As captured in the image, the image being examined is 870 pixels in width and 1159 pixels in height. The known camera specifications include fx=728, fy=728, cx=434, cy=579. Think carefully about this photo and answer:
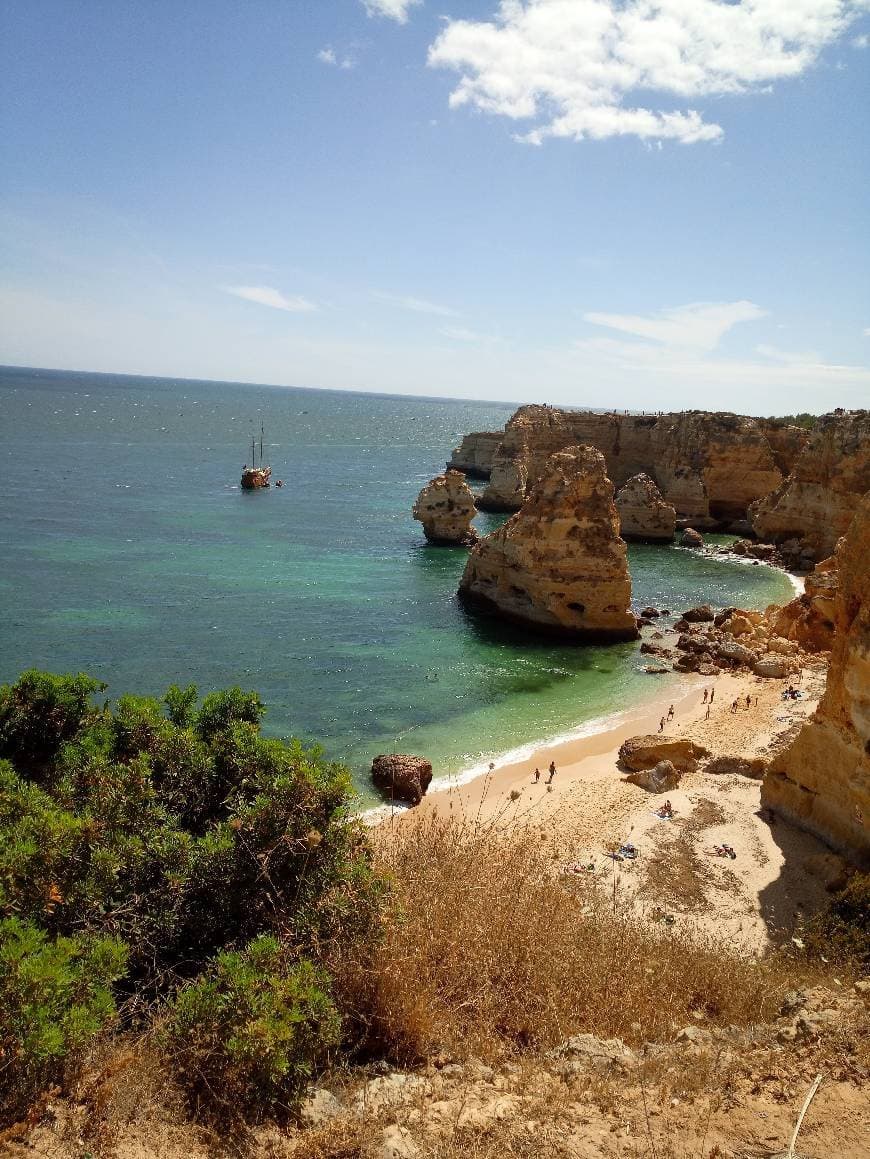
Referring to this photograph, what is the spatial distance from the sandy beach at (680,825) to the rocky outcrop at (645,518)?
30371mm

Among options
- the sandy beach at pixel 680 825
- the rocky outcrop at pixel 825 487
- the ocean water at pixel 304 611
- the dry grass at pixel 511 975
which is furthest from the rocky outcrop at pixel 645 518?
the dry grass at pixel 511 975

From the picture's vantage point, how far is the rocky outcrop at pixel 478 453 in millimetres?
79500

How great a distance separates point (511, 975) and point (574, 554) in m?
24.1

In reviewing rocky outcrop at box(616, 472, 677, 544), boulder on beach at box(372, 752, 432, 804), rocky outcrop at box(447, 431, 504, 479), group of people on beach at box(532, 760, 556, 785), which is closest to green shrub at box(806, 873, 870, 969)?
group of people on beach at box(532, 760, 556, 785)

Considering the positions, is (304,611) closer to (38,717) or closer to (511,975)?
(38,717)

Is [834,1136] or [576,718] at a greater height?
[834,1136]

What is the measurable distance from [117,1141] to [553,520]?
1086 inches

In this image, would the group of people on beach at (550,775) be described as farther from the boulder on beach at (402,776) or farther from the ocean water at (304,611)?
the boulder on beach at (402,776)

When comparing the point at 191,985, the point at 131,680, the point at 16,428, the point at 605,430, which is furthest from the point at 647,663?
the point at 16,428

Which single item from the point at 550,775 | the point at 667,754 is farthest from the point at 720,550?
the point at 550,775

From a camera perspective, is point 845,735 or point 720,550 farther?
point 720,550

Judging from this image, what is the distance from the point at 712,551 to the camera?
2032 inches

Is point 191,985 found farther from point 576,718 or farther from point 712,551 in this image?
point 712,551

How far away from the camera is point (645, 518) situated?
175 feet
